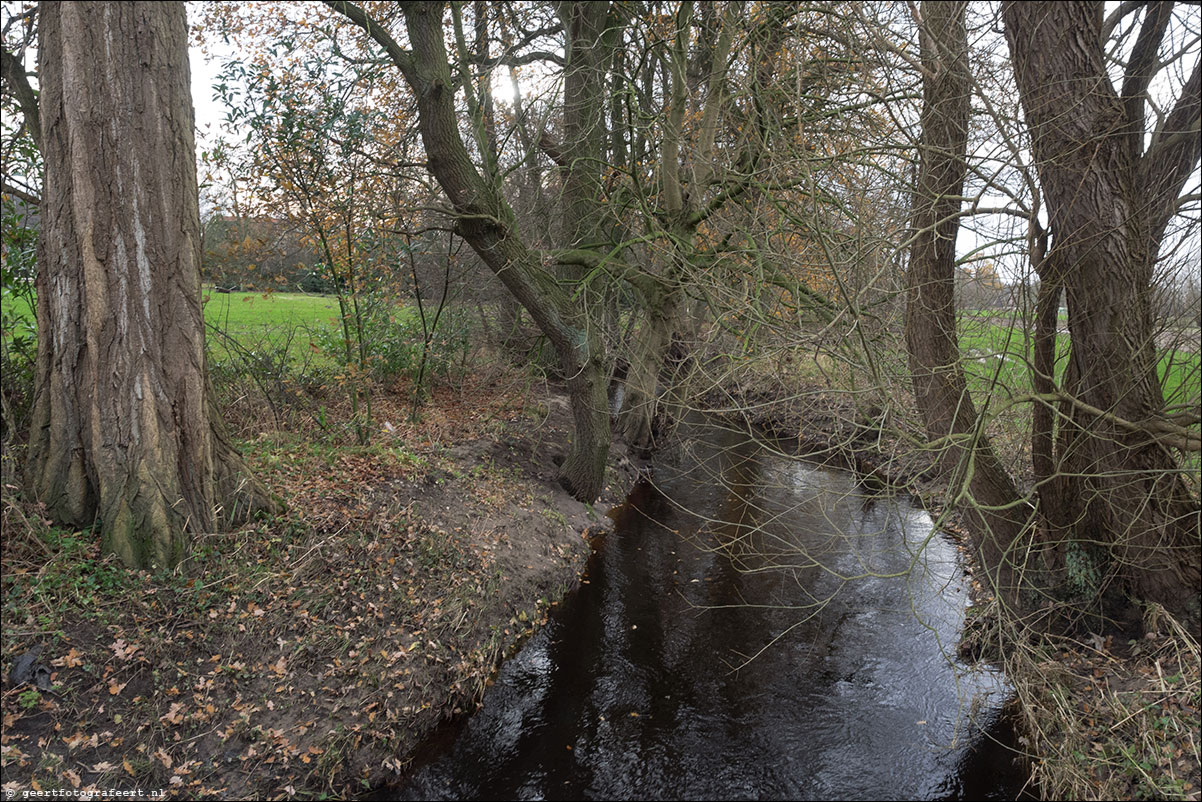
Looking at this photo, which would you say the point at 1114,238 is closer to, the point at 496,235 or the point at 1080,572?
the point at 1080,572

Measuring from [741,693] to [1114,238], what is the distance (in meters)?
4.93

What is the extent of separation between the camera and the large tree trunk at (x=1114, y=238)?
19.3 ft

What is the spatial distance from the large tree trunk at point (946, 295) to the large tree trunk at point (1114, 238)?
0.54 metres

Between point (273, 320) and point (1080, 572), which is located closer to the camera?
point (1080, 572)

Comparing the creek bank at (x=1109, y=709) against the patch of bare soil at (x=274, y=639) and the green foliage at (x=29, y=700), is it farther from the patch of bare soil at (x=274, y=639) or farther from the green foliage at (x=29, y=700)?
the green foliage at (x=29, y=700)

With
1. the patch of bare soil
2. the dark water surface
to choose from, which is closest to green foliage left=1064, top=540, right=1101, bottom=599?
the dark water surface

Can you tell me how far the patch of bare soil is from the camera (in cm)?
490

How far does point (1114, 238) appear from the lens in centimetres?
598

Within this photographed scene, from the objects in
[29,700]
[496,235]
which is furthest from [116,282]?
[496,235]

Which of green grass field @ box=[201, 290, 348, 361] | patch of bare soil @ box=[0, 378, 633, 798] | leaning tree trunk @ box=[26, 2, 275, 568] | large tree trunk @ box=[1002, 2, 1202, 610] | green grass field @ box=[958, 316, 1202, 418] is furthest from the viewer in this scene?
green grass field @ box=[201, 290, 348, 361]

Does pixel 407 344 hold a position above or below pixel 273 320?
below

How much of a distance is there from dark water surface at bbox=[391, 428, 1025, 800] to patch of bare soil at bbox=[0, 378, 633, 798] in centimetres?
49

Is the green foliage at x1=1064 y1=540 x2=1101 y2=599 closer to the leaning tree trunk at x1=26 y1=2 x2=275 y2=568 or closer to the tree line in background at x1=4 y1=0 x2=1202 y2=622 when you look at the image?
the tree line in background at x1=4 y1=0 x2=1202 y2=622

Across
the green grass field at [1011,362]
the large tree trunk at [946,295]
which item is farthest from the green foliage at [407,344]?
the green grass field at [1011,362]
